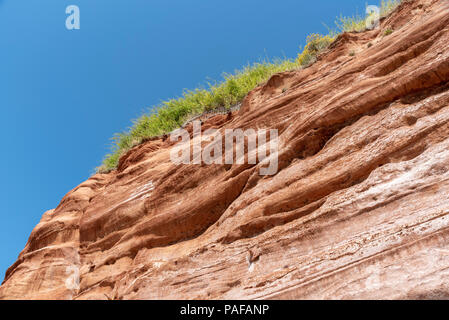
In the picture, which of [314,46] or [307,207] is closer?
[307,207]

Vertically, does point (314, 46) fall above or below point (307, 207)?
above

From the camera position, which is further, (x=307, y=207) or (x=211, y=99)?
(x=211, y=99)

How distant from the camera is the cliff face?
3.80 m

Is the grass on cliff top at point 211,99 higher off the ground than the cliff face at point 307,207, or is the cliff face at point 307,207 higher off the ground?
the grass on cliff top at point 211,99

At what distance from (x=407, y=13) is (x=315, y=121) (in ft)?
10.0

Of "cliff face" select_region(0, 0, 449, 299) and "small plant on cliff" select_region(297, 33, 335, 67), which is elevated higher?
"small plant on cliff" select_region(297, 33, 335, 67)

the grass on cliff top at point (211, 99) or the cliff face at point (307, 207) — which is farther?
the grass on cliff top at point (211, 99)

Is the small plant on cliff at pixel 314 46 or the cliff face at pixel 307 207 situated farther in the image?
the small plant on cliff at pixel 314 46

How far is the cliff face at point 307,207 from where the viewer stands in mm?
3805

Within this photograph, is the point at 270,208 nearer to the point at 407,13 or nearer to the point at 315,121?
the point at 315,121

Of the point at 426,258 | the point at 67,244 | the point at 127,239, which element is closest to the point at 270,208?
the point at 426,258

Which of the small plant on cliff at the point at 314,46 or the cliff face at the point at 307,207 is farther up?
the small plant on cliff at the point at 314,46

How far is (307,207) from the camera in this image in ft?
16.7

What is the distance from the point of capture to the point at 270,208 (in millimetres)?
5465
